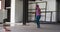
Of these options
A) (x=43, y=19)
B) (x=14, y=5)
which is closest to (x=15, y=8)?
(x=14, y=5)

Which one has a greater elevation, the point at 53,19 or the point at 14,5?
the point at 14,5

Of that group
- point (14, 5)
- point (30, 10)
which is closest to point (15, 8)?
point (14, 5)

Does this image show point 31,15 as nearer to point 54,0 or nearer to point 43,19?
point 43,19

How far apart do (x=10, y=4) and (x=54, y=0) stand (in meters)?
4.30

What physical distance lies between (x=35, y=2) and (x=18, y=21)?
2509 millimetres

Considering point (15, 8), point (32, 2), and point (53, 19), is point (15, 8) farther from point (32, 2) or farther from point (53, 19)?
point (53, 19)

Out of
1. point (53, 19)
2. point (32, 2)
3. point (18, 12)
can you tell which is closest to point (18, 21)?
point (18, 12)

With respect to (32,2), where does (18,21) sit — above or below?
below

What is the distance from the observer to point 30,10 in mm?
18484

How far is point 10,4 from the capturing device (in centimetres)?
1795

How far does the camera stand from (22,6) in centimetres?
1809

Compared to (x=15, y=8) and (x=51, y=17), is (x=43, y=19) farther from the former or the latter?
(x=15, y=8)

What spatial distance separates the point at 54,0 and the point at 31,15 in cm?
269

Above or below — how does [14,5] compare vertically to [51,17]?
above
